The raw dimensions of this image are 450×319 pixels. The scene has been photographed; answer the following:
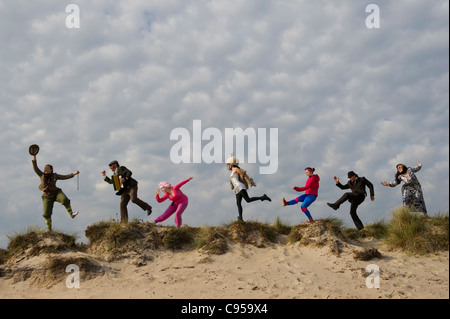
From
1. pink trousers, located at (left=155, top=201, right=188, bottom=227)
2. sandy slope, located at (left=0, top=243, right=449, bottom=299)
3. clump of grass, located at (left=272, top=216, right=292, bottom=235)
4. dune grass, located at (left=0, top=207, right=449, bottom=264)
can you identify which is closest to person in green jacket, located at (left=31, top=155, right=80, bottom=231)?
dune grass, located at (left=0, top=207, right=449, bottom=264)

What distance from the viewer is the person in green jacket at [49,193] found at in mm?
11289

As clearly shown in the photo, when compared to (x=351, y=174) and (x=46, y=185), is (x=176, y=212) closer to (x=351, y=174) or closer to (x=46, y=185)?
(x=46, y=185)

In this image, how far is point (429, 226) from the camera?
10852 mm

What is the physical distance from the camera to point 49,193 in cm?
1135

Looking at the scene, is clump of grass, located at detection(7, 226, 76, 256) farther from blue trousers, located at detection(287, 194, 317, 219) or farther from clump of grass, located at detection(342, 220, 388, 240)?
clump of grass, located at detection(342, 220, 388, 240)

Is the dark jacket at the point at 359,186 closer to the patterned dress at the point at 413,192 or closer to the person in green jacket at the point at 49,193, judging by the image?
the patterned dress at the point at 413,192

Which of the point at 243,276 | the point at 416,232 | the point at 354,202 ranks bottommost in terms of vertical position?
the point at 243,276

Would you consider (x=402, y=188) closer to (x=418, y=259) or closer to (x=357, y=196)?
(x=357, y=196)

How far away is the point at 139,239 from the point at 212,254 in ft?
7.37

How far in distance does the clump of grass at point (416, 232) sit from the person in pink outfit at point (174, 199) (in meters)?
6.28

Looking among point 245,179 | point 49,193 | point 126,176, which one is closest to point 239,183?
point 245,179

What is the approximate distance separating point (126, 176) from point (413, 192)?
924 cm
